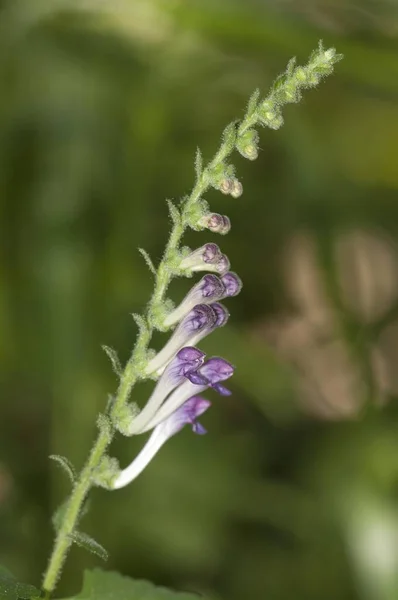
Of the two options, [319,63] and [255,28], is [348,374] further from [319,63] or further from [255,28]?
[319,63]

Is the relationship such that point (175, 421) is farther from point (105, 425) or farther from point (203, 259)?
point (203, 259)

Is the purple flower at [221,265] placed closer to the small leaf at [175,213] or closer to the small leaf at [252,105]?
the small leaf at [175,213]

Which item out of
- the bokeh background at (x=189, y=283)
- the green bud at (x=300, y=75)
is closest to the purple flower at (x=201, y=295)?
the green bud at (x=300, y=75)

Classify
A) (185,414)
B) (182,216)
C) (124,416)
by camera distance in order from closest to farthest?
(182,216) → (124,416) → (185,414)

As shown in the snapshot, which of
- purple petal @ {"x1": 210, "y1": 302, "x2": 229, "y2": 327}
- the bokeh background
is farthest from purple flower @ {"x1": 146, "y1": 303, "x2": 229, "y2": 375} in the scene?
the bokeh background

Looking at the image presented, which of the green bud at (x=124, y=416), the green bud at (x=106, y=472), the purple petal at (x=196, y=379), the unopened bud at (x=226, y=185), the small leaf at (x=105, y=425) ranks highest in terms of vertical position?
the unopened bud at (x=226, y=185)

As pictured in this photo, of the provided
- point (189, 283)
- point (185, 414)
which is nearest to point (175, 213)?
point (185, 414)
